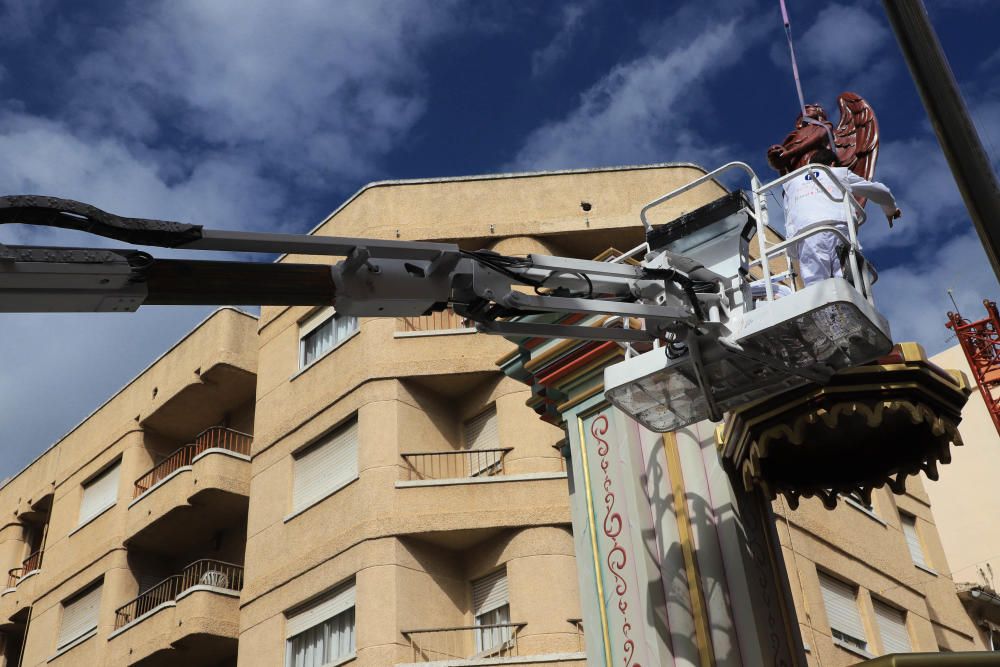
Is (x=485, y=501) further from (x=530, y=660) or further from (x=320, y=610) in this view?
(x=320, y=610)

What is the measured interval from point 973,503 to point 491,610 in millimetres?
28248

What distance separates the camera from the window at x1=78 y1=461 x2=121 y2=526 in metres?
32.4

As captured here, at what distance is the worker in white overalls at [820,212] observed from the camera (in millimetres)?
10023

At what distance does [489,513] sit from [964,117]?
17.1m

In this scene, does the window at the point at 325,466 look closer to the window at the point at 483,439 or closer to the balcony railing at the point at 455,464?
the balcony railing at the point at 455,464

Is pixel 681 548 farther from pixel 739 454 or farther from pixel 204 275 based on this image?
pixel 204 275

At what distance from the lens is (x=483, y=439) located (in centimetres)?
2495

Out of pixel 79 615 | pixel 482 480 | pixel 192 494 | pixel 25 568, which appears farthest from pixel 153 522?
pixel 482 480

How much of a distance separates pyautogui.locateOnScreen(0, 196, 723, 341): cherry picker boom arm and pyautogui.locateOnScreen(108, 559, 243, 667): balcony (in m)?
18.7

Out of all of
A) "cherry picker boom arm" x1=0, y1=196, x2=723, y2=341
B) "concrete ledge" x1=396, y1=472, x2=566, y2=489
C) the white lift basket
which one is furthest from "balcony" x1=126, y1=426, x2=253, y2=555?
"cherry picker boom arm" x1=0, y1=196, x2=723, y2=341

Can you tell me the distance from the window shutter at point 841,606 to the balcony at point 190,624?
11860mm

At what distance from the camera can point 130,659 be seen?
1088 inches

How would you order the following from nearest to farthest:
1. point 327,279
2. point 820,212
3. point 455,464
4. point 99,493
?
point 327,279 → point 820,212 → point 455,464 → point 99,493

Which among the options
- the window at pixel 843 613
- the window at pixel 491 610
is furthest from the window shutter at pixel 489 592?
the window at pixel 843 613
